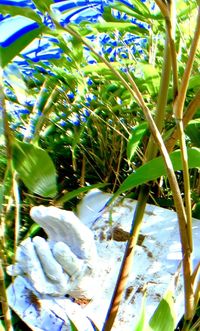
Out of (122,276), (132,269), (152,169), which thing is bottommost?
(132,269)

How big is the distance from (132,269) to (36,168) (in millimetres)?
744

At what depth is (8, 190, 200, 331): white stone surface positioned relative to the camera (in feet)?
3.26

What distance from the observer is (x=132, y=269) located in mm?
1078

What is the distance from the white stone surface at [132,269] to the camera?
992mm

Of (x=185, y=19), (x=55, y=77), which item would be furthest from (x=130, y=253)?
(x=55, y=77)

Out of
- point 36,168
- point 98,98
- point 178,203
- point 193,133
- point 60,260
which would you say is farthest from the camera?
point 98,98

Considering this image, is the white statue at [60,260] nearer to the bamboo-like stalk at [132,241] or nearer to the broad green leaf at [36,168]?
the bamboo-like stalk at [132,241]

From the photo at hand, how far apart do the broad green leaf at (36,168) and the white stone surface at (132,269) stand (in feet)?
Answer: 1.77

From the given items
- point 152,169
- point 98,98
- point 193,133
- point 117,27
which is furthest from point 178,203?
point 98,98

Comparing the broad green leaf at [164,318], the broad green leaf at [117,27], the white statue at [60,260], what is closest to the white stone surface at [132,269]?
the white statue at [60,260]

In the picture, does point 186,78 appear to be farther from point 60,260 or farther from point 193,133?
point 60,260

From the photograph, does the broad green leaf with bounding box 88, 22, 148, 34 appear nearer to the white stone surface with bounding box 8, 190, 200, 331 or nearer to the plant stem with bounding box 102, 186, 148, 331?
the white stone surface with bounding box 8, 190, 200, 331

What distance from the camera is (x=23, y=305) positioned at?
1039 millimetres

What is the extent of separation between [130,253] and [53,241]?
0.50m
